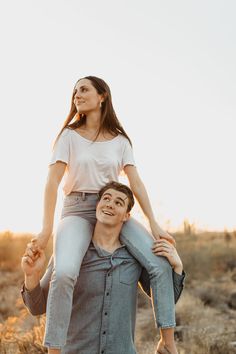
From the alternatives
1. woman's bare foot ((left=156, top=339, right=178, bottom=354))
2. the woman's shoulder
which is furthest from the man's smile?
woman's bare foot ((left=156, top=339, right=178, bottom=354))

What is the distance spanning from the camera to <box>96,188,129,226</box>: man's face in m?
4.97

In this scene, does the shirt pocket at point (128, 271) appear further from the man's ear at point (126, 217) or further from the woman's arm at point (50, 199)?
the woman's arm at point (50, 199)

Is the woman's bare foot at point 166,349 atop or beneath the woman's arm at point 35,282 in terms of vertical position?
beneath

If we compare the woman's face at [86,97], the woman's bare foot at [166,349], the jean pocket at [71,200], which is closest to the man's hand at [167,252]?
the woman's bare foot at [166,349]

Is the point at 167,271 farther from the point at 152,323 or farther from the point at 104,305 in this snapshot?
the point at 152,323

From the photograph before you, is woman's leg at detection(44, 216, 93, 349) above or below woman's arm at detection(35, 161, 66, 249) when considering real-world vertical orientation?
below

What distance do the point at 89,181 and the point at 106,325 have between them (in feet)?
3.95

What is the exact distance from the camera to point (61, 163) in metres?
5.07

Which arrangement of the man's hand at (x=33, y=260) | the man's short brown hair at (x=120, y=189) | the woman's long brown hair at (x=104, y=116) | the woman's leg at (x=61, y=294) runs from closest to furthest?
the woman's leg at (x=61, y=294) → the man's hand at (x=33, y=260) → the man's short brown hair at (x=120, y=189) → the woman's long brown hair at (x=104, y=116)

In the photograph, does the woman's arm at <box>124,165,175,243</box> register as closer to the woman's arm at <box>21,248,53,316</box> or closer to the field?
the woman's arm at <box>21,248,53,316</box>

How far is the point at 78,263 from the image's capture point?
466 cm

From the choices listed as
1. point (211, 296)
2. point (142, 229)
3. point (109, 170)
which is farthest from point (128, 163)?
point (211, 296)

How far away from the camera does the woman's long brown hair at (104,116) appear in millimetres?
5371

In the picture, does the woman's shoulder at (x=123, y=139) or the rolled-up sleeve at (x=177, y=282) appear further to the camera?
the woman's shoulder at (x=123, y=139)
